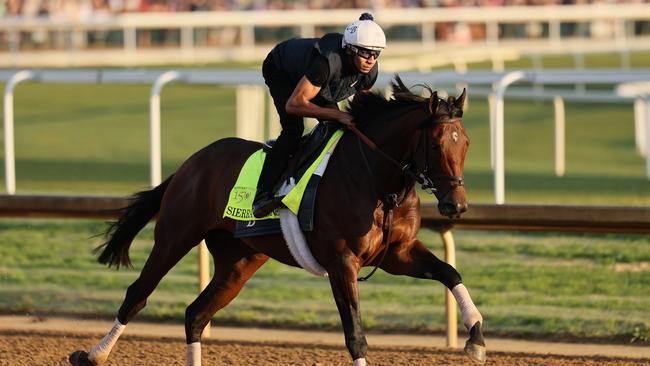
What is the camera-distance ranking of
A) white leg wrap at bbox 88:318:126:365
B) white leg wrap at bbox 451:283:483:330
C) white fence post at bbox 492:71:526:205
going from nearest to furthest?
white leg wrap at bbox 451:283:483:330 < white leg wrap at bbox 88:318:126:365 < white fence post at bbox 492:71:526:205

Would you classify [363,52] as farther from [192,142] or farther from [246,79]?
[192,142]

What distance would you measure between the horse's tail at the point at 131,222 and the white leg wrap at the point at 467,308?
1688 millimetres

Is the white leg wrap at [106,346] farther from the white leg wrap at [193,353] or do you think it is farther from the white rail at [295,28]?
the white rail at [295,28]

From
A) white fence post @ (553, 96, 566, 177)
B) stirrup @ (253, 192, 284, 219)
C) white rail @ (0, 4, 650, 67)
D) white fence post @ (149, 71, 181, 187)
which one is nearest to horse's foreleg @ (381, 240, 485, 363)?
stirrup @ (253, 192, 284, 219)

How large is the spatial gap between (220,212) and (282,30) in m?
17.7

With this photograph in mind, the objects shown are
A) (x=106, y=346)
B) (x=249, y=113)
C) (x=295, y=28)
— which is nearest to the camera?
(x=106, y=346)

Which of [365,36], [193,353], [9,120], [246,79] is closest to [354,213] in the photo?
[365,36]

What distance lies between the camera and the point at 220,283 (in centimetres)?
635

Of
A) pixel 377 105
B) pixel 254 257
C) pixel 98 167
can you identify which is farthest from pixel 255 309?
pixel 98 167

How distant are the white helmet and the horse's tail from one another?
59.3 inches

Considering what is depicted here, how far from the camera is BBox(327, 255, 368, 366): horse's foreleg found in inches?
219

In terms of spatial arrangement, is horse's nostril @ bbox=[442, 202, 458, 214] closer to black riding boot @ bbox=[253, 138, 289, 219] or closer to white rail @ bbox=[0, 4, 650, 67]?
black riding boot @ bbox=[253, 138, 289, 219]

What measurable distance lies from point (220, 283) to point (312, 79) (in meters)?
1.14

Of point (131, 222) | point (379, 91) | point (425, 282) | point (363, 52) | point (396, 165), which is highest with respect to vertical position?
point (363, 52)
